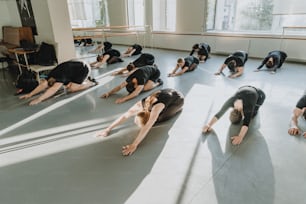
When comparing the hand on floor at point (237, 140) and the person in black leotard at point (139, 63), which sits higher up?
the person in black leotard at point (139, 63)

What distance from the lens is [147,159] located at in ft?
7.72

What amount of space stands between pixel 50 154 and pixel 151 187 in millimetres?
1259

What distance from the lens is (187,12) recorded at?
26.6 ft

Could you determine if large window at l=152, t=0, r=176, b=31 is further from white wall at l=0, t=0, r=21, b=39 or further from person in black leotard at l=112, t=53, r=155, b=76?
white wall at l=0, t=0, r=21, b=39

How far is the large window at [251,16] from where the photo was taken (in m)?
6.41

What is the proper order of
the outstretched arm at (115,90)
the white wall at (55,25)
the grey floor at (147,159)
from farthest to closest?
the white wall at (55,25), the outstretched arm at (115,90), the grey floor at (147,159)

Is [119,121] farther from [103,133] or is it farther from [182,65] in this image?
[182,65]

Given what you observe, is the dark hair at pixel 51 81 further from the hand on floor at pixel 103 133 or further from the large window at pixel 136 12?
the large window at pixel 136 12

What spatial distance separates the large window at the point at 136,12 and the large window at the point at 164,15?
28.7 inches

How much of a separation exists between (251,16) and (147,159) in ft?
22.3

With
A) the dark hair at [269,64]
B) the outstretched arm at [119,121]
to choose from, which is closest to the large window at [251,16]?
the dark hair at [269,64]

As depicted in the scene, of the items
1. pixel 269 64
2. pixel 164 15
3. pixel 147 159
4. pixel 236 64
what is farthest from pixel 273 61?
pixel 164 15

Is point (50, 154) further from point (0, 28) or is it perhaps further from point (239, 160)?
point (0, 28)

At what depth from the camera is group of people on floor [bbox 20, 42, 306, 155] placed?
2.64m
